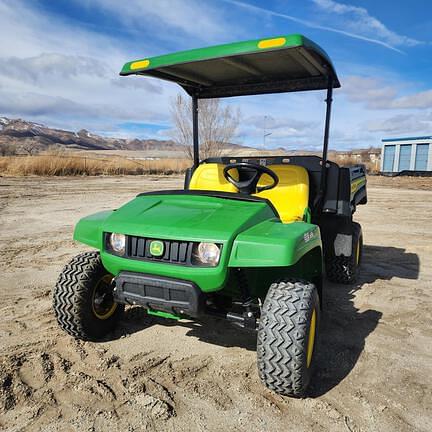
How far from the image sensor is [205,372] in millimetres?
2516

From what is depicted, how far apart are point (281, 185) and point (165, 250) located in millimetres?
1742

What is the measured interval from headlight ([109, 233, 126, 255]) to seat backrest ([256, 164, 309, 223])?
1.46 metres

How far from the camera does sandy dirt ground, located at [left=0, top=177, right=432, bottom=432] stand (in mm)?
→ 2076

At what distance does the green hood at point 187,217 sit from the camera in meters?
2.20

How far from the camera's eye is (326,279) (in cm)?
436

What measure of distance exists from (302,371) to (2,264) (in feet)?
12.8

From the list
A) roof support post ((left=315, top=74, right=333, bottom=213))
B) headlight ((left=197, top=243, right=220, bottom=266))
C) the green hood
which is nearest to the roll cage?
roof support post ((left=315, top=74, right=333, bottom=213))

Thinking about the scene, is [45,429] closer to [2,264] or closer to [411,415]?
[411,415]

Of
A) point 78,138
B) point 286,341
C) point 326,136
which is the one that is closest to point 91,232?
point 286,341

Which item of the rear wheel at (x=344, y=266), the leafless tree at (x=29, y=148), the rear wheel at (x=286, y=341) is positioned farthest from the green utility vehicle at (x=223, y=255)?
the leafless tree at (x=29, y=148)

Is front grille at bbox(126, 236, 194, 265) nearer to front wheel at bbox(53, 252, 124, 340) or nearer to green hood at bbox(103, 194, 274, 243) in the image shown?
green hood at bbox(103, 194, 274, 243)

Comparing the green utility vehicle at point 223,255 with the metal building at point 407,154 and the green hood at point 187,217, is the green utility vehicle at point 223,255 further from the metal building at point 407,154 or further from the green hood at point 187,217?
the metal building at point 407,154

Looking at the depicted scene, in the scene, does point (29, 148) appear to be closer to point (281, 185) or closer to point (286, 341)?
point (281, 185)

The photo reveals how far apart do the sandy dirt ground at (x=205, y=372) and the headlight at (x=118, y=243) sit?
75 centimetres
